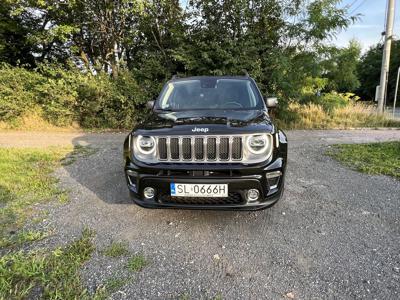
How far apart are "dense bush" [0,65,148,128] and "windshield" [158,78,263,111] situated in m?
5.43

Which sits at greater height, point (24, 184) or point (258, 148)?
point (258, 148)

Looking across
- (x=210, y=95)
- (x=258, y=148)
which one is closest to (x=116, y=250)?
(x=258, y=148)

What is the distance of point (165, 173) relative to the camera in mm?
2895

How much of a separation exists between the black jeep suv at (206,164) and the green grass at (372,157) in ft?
9.47

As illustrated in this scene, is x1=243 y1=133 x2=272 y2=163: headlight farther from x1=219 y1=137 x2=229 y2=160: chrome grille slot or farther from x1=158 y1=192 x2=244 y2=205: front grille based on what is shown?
x1=158 y1=192 x2=244 y2=205: front grille

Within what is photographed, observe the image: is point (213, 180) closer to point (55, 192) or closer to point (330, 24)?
point (55, 192)

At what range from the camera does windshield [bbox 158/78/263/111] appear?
4023mm

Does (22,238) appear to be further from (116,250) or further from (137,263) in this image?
(137,263)

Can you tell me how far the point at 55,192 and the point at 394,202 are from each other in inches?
185

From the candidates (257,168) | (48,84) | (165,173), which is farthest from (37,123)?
(257,168)

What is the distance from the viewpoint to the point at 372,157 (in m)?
5.93

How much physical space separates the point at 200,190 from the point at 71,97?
8304mm

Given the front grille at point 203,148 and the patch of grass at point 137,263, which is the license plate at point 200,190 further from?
the patch of grass at point 137,263

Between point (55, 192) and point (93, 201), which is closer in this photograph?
point (93, 201)
